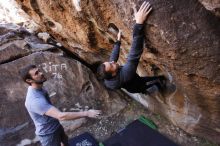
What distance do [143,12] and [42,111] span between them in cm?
171

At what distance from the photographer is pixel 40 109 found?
391 cm

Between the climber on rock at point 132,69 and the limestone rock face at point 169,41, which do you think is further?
the climber on rock at point 132,69

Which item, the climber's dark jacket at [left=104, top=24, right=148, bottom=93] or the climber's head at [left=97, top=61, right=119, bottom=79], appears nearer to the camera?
the climber's dark jacket at [left=104, top=24, right=148, bottom=93]

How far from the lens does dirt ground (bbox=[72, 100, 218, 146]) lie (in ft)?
19.5

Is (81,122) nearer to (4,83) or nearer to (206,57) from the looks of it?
(4,83)

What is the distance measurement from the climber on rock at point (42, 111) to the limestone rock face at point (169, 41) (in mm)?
1230

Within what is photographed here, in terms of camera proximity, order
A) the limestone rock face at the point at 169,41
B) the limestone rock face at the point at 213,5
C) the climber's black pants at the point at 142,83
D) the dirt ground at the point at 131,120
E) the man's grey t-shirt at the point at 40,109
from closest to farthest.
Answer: the limestone rock face at the point at 213,5 < the limestone rock face at the point at 169,41 < the man's grey t-shirt at the point at 40,109 < the climber's black pants at the point at 142,83 < the dirt ground at the point at 131,120

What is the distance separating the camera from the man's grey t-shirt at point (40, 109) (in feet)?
12.9

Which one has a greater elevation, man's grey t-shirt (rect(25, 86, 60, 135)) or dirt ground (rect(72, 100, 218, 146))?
man's grey t-shirt (rect(25, 86, 60, 135))

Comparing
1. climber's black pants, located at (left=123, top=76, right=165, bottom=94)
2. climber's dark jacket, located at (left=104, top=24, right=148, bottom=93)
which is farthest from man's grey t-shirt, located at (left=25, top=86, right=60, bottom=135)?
climber's black pants, located at (left=123, top=76, right=165, bottom=94)

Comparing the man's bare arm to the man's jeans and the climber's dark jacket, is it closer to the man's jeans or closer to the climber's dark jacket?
the man's jeans

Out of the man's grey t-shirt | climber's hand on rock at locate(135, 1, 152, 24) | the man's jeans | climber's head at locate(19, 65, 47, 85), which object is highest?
climber's hand on rock at locate(135, 1, 152, 24)

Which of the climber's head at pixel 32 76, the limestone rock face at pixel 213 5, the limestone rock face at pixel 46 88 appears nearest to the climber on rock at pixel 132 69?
the limestone rock face at pixel 213 5

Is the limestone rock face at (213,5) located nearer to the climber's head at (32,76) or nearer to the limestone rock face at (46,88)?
the climber's head at (32,76)
